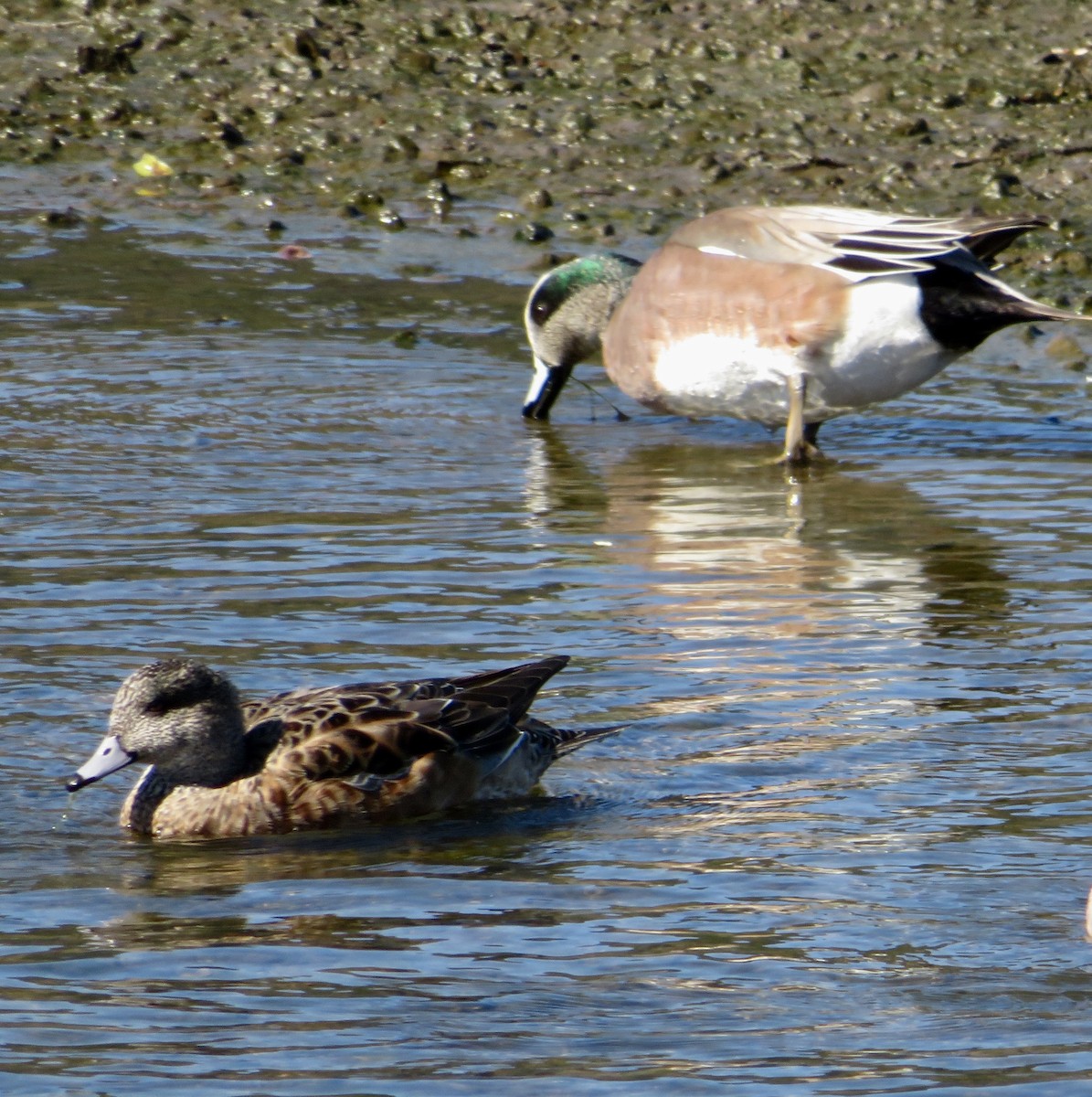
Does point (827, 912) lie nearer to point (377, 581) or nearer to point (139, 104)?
point (377, 581)

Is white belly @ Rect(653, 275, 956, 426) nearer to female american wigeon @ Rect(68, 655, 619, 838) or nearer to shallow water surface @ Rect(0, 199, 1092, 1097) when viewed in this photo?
shallow water surface @ Rect(0, 199, 1092, 1097)

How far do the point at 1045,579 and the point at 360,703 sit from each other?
2487mm

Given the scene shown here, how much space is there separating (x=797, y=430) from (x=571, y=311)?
158 cm

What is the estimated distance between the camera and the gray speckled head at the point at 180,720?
216 inches

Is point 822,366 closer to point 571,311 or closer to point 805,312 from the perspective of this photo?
point 805,312

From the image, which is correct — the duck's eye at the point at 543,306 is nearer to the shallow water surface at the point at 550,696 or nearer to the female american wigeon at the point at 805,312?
the shallow water surface at the point at 550,696

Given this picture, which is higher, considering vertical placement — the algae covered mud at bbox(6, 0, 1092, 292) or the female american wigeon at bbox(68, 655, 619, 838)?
the algae covered mud at bbox(6, 0, 1092, 292)

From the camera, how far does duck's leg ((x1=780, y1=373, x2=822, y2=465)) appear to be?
9016 mm

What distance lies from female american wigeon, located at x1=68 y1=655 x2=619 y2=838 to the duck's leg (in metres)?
3.42

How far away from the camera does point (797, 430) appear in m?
9.02

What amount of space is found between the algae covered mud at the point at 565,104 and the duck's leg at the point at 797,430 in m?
2.99

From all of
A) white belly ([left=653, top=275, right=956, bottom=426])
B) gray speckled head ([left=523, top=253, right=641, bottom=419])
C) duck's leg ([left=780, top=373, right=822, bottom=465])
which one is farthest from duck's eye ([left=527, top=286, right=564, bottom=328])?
duck's leg ([left=780, top=373, right=822, bottom=465])

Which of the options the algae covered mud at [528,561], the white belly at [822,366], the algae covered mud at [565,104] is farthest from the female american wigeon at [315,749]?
the algae covered mud at [565,104]

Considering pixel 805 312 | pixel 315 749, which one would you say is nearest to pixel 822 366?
pixel 805 312
